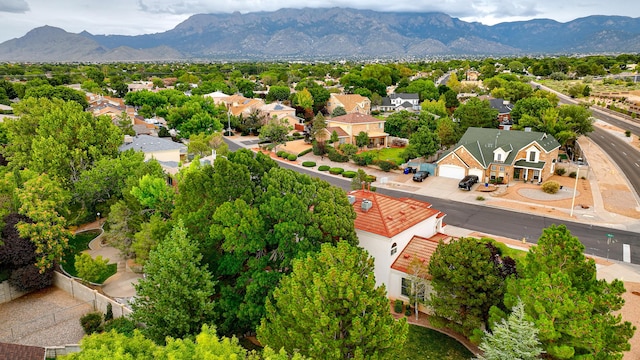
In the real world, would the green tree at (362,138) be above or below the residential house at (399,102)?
below

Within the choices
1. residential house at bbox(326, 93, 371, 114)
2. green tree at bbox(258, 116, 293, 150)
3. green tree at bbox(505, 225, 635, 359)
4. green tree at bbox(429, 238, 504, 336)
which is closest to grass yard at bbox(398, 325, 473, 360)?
green tree at bbox(429, 238, 504, 336)

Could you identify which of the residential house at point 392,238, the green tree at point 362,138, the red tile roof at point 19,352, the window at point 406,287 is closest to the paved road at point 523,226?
the residential house at point 392,238

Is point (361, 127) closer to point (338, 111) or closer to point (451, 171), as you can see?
point (338, 111)

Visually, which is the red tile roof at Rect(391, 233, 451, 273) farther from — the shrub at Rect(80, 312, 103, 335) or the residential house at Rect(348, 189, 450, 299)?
the shrub at Rect(80, 312, 103, 335)

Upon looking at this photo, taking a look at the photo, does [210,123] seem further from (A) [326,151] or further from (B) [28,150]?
(B) [28,150]

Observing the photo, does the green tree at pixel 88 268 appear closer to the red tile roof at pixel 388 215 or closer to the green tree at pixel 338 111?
the red tile roof at pixel 388 215
